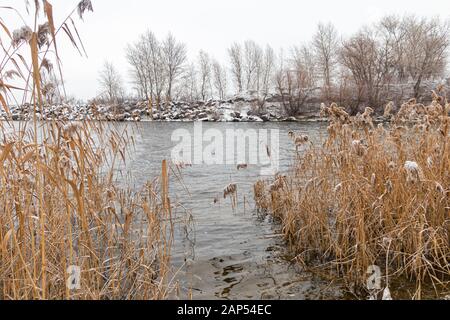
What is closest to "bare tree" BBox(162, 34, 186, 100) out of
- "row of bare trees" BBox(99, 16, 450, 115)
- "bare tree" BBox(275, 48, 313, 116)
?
"row of bare trees" BBox(99, 16, 450, 115)

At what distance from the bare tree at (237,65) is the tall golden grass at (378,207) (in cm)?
5163

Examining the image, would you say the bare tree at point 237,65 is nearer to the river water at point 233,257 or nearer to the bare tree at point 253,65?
the bare tree at point 253,65

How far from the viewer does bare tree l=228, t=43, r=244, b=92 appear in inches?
2117

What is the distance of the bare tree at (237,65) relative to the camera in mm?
53781

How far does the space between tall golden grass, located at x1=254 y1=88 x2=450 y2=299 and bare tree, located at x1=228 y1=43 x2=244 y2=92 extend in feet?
169

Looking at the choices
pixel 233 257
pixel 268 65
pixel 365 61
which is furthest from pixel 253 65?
pixel 233 257

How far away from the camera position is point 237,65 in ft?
177

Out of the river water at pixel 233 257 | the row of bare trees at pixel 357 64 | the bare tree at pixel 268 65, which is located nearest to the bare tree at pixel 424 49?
the row of bare trees at pixel 357 64

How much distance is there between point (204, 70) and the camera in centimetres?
5550

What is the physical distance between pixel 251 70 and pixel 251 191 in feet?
163

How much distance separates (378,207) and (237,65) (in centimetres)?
5350

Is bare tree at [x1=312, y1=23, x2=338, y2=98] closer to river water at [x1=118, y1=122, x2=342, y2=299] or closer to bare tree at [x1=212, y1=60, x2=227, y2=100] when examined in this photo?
bare tree at [x1=212, y1=60, x2=227, y2=100]

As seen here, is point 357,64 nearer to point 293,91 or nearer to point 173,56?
point 293,91
